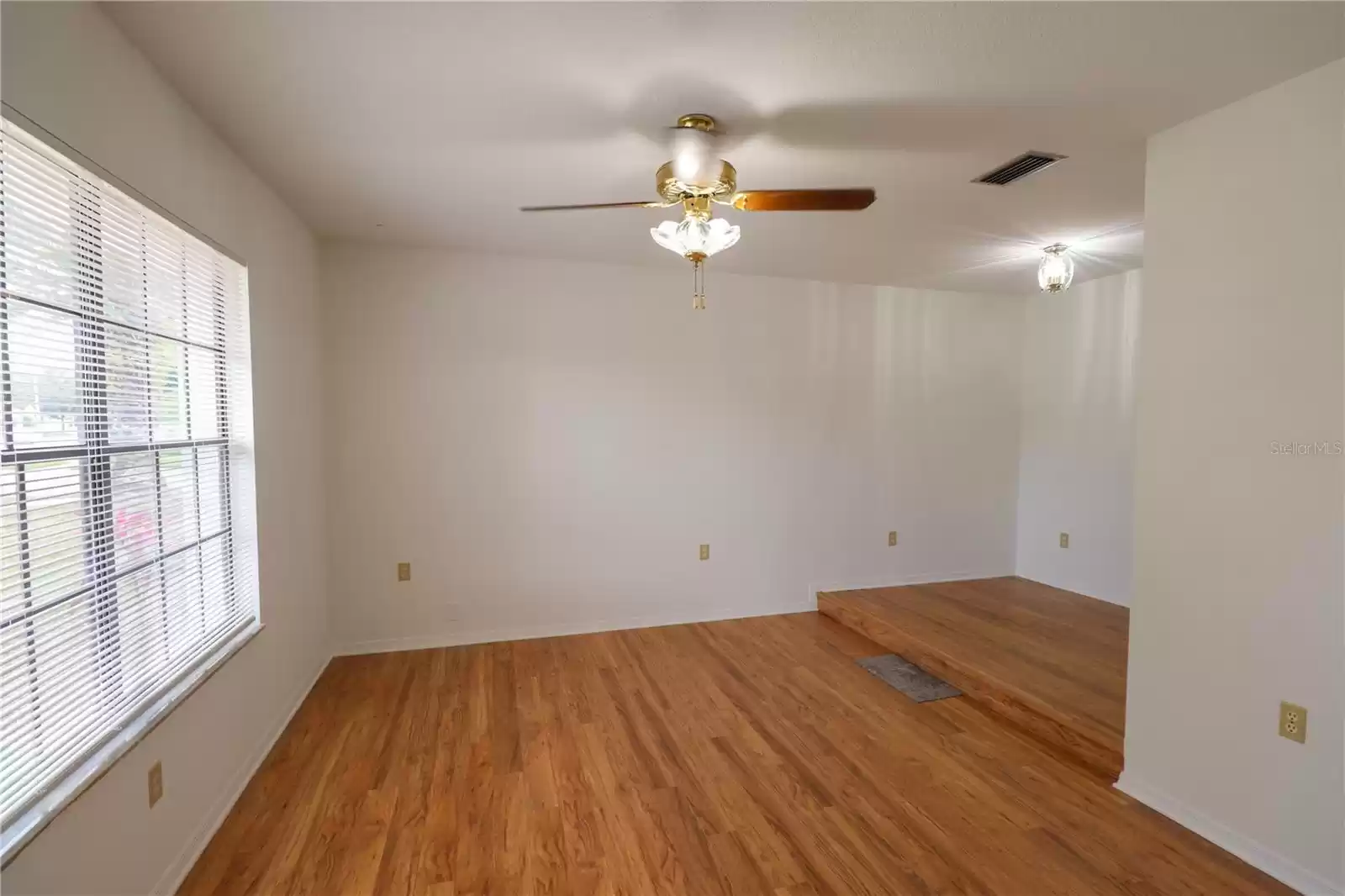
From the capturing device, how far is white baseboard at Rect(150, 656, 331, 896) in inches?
68.5

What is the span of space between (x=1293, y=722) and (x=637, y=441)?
3.19 m

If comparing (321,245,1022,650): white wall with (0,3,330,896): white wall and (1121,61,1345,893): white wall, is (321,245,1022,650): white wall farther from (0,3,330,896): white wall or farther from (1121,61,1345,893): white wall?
(1121,61,1345,893): white wall

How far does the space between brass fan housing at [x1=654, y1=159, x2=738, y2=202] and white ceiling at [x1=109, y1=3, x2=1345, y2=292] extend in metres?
0.20

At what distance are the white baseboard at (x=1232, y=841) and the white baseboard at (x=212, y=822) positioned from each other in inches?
129

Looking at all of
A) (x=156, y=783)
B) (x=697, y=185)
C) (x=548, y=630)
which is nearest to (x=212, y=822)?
(x=156, y=783)

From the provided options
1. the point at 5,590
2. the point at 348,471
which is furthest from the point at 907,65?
the point at 348,471

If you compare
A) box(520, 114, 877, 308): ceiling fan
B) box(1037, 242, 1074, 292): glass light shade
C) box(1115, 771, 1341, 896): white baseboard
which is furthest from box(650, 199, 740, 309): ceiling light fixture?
box(1115, 771, 1341, 896): white baseboard

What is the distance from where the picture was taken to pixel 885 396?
4.59 metres

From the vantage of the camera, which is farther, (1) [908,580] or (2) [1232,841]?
(1) [908,580]

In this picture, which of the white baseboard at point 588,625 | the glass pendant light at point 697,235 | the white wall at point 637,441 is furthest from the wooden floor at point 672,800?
the glass pendant light at point 697,235

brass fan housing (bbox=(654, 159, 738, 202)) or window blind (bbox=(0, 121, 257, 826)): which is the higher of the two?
brass fan housing (bbox=(654, 159, 738, 202))

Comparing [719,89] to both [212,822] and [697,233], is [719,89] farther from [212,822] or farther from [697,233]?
[212,822]

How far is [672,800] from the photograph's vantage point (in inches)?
86.7

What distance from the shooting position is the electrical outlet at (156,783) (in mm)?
1660
